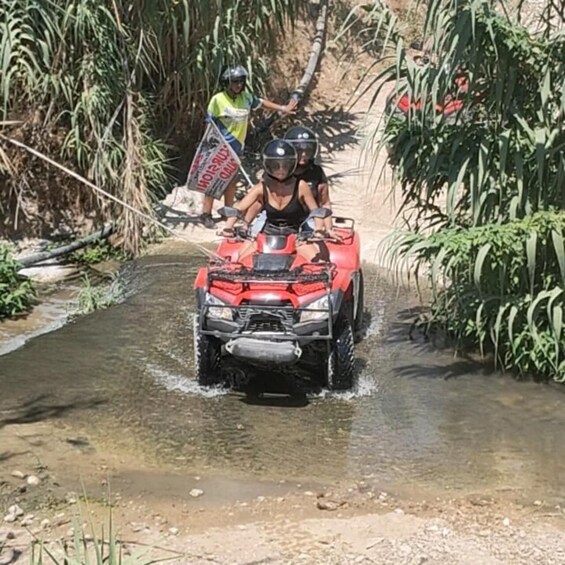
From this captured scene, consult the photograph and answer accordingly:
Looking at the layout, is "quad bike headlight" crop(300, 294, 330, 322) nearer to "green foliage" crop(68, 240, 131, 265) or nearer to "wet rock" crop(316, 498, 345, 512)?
"wet rock" crop(316, 498, 345, 512)

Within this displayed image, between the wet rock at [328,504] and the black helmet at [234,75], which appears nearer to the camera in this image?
the wet rock at [328,504]

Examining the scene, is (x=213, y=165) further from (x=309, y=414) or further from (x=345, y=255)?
(x=309, y=414)

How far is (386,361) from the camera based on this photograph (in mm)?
7691

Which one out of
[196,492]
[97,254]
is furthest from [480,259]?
[97,254]

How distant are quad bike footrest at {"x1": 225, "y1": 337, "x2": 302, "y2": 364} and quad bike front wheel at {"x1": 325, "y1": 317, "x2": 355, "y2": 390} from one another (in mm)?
478

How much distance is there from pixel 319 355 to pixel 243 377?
562 millimetres

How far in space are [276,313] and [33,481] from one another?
6.04 ft

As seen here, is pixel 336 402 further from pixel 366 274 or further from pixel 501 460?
pixel 366 274

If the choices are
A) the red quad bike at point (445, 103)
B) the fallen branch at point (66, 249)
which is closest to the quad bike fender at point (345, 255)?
the red quad bike at point (445, 103)

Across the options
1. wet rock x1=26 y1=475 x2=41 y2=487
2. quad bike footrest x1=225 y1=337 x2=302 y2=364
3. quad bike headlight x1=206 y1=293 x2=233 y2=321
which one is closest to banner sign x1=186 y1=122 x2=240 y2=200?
quad bike headlight x1=206 y1=293 x2=233 y2=321

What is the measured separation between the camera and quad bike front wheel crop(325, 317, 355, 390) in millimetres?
6762

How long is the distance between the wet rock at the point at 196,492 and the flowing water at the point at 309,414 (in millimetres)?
316

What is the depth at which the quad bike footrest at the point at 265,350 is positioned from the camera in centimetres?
625

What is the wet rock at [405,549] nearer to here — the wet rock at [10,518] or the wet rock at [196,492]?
the wet rock at [196,492]
